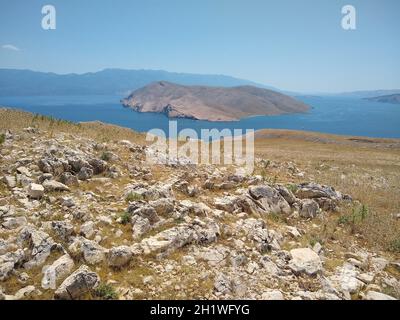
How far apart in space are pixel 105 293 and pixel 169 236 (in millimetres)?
2107

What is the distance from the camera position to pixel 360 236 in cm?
998

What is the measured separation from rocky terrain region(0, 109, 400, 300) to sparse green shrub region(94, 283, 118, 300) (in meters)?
0.02

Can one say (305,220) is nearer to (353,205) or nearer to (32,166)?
(353,205)

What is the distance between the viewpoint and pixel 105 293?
18.7 feet

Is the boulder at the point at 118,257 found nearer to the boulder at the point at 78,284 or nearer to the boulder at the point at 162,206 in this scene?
the boulder at the point at 78,284

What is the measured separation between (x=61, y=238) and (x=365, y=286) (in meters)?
7.00

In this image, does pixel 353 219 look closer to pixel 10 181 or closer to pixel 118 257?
pixel 118 257

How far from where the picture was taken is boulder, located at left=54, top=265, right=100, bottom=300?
5582 millimetres

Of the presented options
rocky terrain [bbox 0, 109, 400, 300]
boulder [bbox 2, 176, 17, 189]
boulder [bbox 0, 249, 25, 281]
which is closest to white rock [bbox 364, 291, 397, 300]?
rocky terrain [bbox 0, 109, 400, 300]

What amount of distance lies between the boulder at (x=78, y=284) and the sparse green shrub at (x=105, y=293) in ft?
0.40

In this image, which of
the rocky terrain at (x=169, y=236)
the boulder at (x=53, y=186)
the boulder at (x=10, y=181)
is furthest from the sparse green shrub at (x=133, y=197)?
the boulder at (x=10, y=181)

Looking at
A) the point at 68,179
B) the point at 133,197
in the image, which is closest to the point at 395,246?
the point at 133,197

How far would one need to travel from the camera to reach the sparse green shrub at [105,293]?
566 cm
